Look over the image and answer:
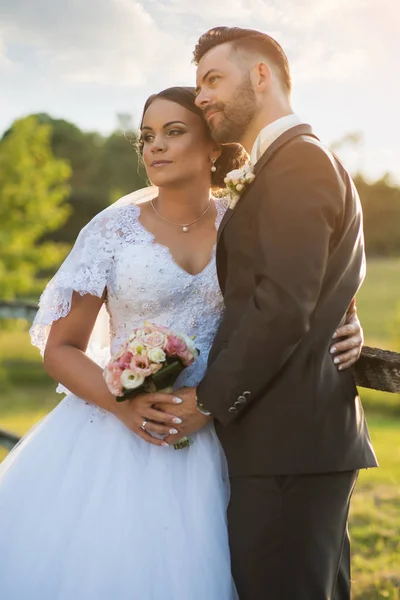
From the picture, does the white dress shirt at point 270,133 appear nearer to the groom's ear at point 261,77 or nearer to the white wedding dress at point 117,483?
the groom's ear at point 261,77

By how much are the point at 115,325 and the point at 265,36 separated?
1419mm

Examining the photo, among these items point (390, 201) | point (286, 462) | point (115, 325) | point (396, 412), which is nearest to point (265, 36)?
point (115, 325)

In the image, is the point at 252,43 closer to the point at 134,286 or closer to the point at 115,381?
the point at 134,286

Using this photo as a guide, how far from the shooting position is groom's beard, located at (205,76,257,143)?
2.98 metres

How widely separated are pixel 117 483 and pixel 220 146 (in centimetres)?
166

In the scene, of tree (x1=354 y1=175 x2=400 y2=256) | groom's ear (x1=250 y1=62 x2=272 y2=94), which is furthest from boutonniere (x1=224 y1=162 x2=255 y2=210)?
tree (x1=354 y1=175 x2=400 y2=256)

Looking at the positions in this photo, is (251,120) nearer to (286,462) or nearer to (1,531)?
(286,462)

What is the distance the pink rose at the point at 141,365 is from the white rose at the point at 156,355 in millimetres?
23

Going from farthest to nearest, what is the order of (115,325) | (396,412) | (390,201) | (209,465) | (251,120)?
(390,201) → (396,412) → (115,325) → (209,465) → (251,120)

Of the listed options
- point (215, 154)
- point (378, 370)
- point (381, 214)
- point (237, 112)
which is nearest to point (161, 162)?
point (215, 154)

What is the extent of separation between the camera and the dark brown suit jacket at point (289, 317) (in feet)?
8.42

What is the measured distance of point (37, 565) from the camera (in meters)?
3.01

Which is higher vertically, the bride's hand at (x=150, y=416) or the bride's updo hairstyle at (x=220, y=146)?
the bride's updo hairstyle at (x=220, y=146)

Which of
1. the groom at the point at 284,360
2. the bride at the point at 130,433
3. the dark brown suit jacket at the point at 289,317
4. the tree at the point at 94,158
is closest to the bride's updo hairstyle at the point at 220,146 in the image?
the bride at the point at 130,433
